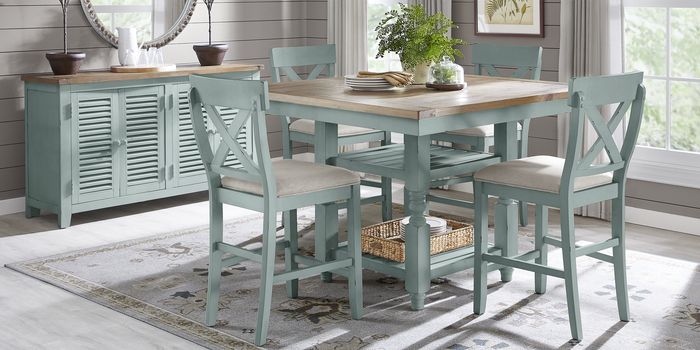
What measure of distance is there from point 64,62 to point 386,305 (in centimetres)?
249

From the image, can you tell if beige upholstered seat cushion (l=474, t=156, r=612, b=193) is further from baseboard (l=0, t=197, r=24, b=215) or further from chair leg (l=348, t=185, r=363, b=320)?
baseboard (l=0, t=197, r=24, b=215)

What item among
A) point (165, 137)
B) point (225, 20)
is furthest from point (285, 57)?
point (225, 20)

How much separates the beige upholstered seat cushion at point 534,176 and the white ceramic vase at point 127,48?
2722 mm

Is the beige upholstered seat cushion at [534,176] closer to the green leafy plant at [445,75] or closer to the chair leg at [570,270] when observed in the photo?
the chair leg at [570,270]

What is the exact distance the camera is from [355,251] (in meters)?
3.69

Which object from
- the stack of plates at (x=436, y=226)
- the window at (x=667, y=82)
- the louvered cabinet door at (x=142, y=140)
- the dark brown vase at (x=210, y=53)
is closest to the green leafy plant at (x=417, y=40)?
the stack of plates at (x=436, y=226)

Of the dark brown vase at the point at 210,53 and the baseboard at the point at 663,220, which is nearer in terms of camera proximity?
the baseboard at the point at 663,220

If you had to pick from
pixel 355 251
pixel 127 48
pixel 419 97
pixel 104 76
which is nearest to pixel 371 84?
pixel 419 97

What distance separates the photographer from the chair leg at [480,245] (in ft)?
12.2

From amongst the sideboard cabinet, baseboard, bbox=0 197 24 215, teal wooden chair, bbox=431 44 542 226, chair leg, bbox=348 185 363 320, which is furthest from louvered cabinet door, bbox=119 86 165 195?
chair leg, bbox=348 185 363 320

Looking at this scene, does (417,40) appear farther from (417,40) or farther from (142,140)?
(142,140)

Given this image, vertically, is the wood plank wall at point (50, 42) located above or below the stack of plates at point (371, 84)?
above

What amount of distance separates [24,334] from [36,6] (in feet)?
8.56

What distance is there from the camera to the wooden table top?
3.56 m
